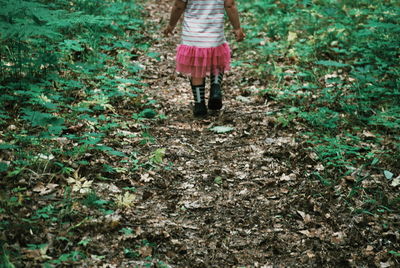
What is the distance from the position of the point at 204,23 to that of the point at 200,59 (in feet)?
1.42

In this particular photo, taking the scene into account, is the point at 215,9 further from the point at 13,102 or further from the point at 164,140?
the point at 13,102

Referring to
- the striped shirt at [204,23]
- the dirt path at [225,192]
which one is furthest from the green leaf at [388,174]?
the striped shirt at [204,23]

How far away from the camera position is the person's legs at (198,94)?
481 centimetres

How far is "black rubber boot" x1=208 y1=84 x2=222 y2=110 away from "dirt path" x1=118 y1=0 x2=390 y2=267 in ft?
0.81

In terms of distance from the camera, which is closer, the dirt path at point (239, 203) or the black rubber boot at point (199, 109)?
the dirt path at point (239, 203)

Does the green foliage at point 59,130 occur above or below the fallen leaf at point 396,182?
above

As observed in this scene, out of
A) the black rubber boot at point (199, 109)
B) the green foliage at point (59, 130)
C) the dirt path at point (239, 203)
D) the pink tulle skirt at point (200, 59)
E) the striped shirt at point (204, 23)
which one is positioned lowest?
the dirt path at point (239, 203)

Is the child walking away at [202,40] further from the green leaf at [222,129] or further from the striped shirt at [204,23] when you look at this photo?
the green leaf at [222,129]

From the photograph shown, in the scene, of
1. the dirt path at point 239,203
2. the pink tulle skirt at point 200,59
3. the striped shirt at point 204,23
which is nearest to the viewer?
the dirt path at point 239,203

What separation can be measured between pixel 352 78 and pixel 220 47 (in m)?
2.27

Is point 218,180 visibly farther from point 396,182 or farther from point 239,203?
point 396,182

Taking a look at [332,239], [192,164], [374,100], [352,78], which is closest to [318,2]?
[352,78]

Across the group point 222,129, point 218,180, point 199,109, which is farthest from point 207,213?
point 199,109

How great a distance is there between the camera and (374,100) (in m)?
4.98
